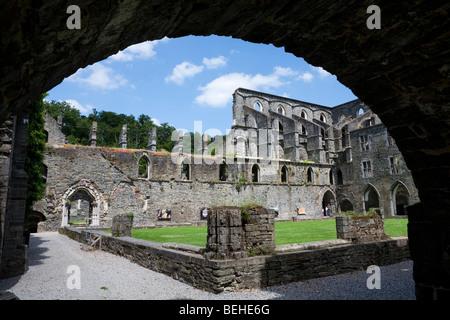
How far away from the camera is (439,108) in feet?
9.70

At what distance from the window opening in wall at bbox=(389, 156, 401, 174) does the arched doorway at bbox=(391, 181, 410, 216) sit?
3.57ft

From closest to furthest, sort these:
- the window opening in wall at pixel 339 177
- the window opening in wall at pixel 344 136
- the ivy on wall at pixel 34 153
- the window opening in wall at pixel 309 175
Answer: the ivy on wall at pixel 34 153, the window opening in wall at pixel 309 175, the window opening in wall at pixel 339 177, the window opening in wall at pixel 344 136

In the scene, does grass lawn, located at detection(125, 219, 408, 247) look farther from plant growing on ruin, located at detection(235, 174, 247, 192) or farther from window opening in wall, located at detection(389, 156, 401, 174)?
window opening in wall, located at detection(389, 156, 401, 174)

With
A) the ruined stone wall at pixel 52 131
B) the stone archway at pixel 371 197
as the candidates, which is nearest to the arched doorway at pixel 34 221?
the ruined stone wall at pixel 52 131

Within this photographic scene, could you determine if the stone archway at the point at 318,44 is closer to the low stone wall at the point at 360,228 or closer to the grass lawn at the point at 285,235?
the low stone wall at the point at 360,228

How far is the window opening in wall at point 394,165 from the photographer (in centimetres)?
2766

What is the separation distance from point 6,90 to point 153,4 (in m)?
0.93

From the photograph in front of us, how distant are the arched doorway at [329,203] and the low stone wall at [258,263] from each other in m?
22.3

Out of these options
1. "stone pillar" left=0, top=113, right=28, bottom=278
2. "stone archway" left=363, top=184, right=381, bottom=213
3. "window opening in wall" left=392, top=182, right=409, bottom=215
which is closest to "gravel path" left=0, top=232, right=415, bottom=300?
"stone pillar" left=0, top=113, right=28, bottom=278

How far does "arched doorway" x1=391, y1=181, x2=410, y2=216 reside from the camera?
2767 cm

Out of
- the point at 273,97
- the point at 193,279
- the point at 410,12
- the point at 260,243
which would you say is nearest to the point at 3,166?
the point at 193,279

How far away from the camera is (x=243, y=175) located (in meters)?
27.6

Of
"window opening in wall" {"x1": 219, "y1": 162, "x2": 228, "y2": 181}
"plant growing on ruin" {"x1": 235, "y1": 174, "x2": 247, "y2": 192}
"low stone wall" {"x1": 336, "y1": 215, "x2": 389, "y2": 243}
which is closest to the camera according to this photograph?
"low stone wall" {"x1": 336, "y1": 215, "x2": 389, "y2": 243}

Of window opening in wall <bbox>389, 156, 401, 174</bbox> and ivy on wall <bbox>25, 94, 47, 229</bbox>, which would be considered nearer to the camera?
ivy on wall <bbox>25, 94, 47, 229</bbox>
